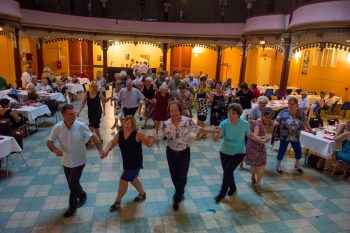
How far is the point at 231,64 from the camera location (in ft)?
63.3

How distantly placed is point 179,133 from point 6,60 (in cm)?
1400

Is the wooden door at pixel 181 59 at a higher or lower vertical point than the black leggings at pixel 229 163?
higher

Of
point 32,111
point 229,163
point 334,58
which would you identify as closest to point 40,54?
point 32,111

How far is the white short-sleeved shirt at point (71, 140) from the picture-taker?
366 centimetres

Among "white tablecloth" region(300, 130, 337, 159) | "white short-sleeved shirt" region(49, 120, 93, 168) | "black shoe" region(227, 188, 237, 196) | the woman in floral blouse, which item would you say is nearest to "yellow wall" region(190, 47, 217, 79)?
"white tablecloth" region(300, 130, 337, 159)

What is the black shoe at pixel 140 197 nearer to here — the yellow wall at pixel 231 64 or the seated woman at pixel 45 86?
the seated woman at pixel 45 86

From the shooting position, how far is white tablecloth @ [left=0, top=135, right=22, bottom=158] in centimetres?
488

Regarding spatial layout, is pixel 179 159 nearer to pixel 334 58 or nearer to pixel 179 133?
pixel 179 133

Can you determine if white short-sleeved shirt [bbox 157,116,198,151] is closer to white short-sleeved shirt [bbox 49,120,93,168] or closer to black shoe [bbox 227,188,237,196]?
white short-sleeved shirt [bbox 49,120,93,168]

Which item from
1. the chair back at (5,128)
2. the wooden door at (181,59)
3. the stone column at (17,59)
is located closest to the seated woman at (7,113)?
the chair back at (5,128)

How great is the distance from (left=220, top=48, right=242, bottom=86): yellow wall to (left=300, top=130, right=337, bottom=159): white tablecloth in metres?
13.1

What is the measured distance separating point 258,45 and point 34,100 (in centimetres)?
1164

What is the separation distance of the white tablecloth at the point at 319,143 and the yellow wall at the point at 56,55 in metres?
16.4

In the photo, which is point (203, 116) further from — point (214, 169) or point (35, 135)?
point (35, 135)
